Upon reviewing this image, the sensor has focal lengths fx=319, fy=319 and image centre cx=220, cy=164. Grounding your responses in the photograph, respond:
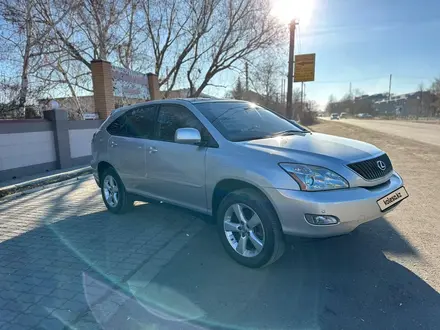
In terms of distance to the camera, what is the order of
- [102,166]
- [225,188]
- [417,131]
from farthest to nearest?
[417,131] < [102,166] < [225,188]

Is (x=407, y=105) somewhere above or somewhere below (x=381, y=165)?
above

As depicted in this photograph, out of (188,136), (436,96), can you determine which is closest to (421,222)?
(188,136)

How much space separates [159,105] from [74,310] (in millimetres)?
2849

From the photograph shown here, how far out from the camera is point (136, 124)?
4914 millimetres

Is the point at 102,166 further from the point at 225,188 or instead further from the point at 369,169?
the point at 369,169

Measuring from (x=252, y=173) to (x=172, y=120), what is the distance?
1.66 metres

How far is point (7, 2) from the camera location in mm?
12219

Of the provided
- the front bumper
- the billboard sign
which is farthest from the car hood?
the billboard sign

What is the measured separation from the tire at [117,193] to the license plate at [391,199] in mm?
3621

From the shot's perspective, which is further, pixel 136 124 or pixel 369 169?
pixel 136 124

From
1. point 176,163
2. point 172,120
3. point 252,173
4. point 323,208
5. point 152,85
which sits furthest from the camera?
point 152,85

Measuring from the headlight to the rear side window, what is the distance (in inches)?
92.1

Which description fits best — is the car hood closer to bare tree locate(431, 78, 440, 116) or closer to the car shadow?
the car shadow

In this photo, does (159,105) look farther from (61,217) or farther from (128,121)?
(61,217)
